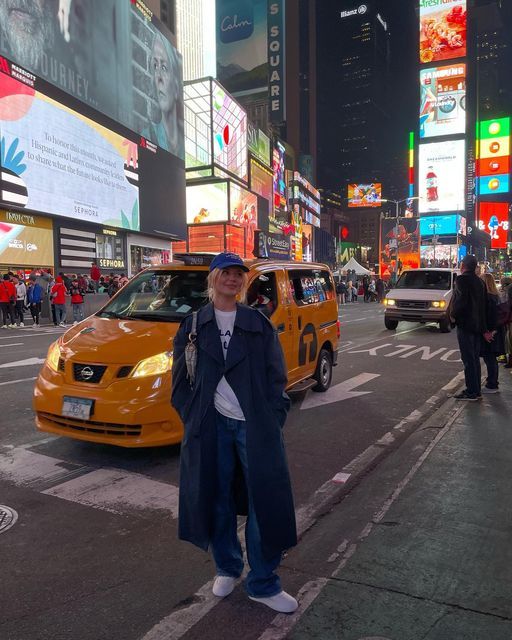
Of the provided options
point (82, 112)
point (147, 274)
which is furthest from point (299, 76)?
point (147, 274)

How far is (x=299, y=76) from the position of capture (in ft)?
436

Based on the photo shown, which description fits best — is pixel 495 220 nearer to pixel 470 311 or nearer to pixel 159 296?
pixel 470 311

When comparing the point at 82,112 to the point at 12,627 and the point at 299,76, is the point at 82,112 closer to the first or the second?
the point at 12,627

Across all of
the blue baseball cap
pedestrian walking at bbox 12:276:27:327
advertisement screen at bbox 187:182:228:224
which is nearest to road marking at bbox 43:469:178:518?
the blue baseball cap

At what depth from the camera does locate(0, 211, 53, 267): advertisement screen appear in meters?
25.0

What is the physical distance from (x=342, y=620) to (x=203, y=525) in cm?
83

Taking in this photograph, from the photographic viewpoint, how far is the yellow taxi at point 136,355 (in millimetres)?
4570

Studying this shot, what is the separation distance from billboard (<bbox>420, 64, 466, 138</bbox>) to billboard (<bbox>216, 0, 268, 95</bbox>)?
150 ft

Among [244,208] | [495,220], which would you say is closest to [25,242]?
[244,208]

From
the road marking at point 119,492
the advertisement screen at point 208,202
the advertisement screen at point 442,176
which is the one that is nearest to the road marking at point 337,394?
the road marking at point 119,492

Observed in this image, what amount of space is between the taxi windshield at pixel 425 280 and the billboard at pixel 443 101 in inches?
4280

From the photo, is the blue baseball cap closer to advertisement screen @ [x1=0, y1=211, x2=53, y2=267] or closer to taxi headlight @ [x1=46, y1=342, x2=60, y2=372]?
taxi headlight @ [x1=46, y1=342, x2=60, y2=372]

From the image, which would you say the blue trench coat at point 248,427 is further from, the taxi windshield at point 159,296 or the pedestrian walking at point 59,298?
the pedestrian walking at point 59,298

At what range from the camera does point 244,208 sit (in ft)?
195
